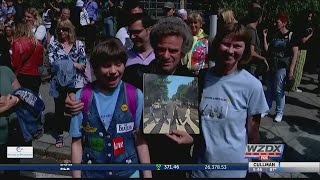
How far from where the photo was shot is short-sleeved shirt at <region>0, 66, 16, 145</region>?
6.99 feet

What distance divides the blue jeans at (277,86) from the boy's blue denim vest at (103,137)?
3.20m

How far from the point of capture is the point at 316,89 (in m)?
6.46

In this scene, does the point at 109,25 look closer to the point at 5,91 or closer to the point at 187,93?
the point at 5,91

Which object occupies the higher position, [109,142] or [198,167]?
[109,142]

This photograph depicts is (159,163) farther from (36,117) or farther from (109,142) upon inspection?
(36,117)

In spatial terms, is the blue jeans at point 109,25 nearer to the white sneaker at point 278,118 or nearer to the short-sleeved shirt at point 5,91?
A: the white sneaker at point 278,118

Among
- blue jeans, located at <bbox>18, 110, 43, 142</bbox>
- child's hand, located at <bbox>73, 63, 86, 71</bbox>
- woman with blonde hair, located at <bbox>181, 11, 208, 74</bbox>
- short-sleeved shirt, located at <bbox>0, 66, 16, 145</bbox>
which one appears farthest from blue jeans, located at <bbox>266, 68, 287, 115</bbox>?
short-sleeved shirt, located at <bbox>0, 66, 16, 145</bbox>

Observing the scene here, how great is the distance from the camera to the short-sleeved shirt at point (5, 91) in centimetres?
213

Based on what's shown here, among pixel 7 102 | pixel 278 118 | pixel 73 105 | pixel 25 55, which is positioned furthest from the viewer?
pixel 278 118

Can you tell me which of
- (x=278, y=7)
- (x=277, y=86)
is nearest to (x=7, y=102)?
(x=277, y=86)

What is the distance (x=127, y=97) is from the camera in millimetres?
1833

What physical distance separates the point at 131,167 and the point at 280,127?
285cm

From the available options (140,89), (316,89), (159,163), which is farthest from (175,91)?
(316,89)

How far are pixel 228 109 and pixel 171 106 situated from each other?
266 mm
